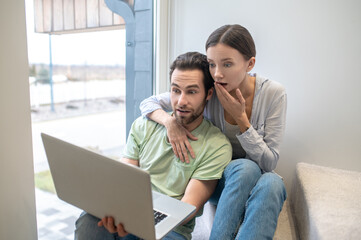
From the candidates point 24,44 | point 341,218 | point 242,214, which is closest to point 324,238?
point 341,218

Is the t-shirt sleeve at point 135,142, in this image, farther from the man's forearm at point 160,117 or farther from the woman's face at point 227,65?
the woman's face at point 227,65

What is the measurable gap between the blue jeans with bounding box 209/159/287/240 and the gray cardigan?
122 millimetres

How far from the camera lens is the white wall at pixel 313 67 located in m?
1.47

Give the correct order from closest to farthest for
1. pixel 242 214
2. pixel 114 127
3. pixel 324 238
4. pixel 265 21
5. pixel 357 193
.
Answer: pixel 324 238
pixel 242 214
pixel 357 193
pixel 265 21
pixel 114 127

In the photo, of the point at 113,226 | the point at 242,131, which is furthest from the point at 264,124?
the point at 113,226

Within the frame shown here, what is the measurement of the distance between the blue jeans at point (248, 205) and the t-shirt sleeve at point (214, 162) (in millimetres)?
51

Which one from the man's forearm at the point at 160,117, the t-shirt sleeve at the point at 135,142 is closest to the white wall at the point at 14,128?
the t-shirt sleeve at the point at 135,142

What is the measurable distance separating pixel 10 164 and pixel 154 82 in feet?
3.38

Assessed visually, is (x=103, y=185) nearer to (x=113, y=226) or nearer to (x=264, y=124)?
(x=113, y=226)

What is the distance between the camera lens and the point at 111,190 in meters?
0.84

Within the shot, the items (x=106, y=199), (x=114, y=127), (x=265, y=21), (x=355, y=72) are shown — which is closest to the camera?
(x=106, y=199)

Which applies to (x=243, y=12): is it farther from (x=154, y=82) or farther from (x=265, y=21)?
(x=154, y=82)

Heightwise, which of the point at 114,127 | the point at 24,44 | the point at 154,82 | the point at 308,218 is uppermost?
the point at 24,44

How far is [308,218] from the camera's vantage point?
1.18 m
